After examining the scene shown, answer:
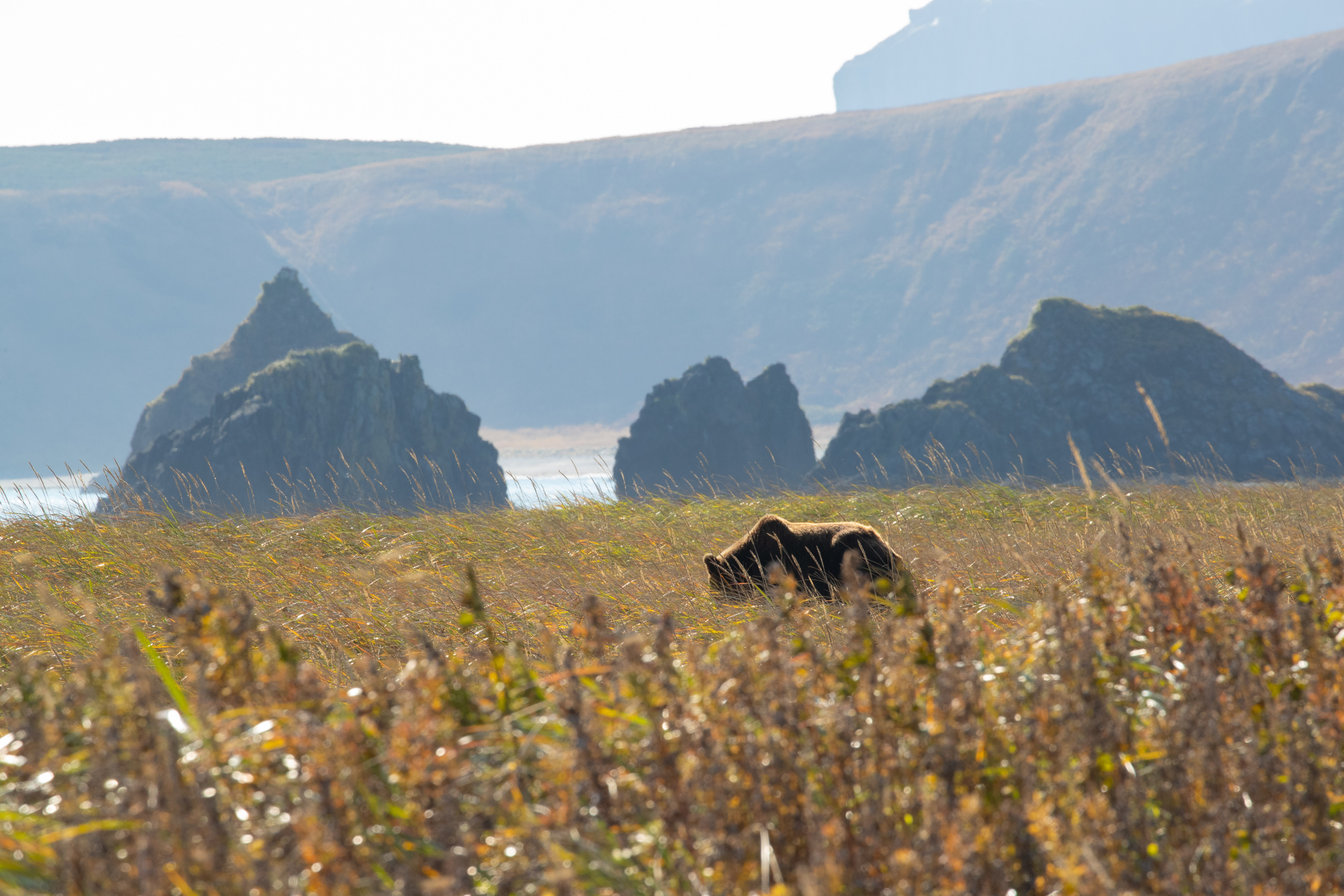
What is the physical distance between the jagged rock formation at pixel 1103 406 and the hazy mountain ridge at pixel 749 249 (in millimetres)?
94536

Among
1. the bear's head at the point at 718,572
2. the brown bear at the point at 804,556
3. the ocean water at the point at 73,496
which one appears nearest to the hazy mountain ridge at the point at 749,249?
the ocean water at the point at 73,496

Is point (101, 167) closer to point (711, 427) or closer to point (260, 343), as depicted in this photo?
point (260, 343)

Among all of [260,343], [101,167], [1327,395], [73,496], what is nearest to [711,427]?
[1327,395]

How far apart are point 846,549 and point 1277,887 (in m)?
3.32

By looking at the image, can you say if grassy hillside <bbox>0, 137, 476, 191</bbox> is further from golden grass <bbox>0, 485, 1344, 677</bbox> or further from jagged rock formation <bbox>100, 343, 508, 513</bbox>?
Result: golden grass <bbox>0, 485, 1344, 677</bbox>

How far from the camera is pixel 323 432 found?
136 ft

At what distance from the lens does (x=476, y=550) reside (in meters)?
7.79

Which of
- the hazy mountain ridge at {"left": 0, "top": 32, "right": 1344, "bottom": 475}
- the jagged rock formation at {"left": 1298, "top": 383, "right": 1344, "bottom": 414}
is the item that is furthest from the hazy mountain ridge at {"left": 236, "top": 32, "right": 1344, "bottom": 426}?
the jagged rock formation at {"left": 1298, "top": 383, "right": 1344, "bottom": 414}

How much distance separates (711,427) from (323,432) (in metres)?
19.3

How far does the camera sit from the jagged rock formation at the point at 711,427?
45031mm

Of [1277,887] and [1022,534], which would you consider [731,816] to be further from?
[1022,534]

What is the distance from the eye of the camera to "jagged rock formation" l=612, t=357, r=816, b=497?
4503 centimetres

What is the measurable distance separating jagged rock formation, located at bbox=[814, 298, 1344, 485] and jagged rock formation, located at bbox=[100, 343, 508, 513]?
60.6ft

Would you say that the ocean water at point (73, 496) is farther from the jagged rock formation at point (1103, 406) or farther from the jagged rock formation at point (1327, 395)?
the jagged rock formation at point (1327, 395)
